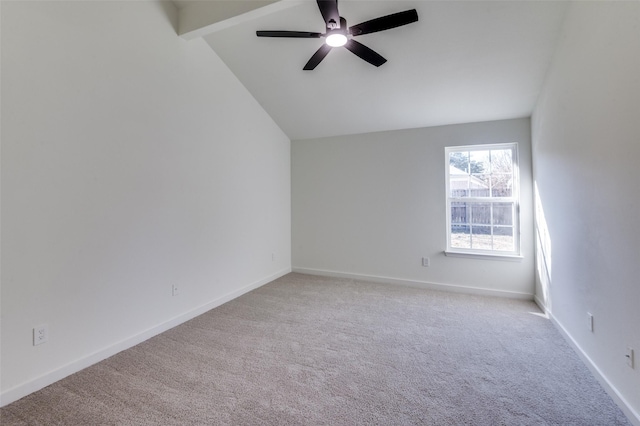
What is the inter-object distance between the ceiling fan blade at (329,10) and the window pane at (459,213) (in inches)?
112

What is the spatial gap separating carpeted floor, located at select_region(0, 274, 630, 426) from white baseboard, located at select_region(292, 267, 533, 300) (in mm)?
520

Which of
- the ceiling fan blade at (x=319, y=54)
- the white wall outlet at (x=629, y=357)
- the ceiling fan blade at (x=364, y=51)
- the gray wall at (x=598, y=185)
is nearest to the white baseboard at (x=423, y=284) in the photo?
the gray wall at (x=598, y=185)

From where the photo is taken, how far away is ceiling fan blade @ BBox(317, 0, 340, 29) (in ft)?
5.80

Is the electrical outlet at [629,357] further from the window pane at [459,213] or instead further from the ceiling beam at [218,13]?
the ceiling beam at [218,13]

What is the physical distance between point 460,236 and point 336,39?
2963mm

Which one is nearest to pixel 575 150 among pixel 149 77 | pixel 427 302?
pixel 427 302

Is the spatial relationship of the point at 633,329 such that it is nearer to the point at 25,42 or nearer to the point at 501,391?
the point at 501,391

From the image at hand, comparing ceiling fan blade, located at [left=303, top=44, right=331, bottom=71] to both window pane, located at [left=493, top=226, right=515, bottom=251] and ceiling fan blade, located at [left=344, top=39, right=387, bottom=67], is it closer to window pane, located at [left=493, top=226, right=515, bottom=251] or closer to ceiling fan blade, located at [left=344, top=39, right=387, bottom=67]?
ceiling fan blade, located at [left=344, top=39, right=387, bottom=67]

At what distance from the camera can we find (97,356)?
6.84 ft

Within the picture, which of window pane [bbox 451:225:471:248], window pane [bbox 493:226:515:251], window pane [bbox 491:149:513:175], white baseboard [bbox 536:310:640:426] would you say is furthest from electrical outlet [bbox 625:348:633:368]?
window pane [bbox 491:149:513:175]

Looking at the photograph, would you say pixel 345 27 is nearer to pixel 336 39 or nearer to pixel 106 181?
pixel 336 39

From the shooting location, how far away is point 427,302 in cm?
333

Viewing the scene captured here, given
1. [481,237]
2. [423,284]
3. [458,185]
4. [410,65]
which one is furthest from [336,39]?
[423,284]

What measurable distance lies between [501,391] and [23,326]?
3.02 m
